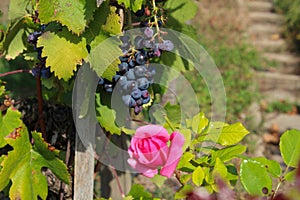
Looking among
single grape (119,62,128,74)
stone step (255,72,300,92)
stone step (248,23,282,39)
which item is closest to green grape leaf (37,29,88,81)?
single grape (119,62,128,74)

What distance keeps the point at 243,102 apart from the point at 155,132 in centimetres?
288

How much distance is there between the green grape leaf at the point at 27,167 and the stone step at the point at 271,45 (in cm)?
397

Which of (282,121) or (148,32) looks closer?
(148,32)

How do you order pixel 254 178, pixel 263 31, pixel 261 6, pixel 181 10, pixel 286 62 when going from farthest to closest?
1. pixel 261 6
2. pixel 263 31
3. pixel 286 62
4. pixel 181 10
5. pixel 254 178

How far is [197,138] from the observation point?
1.38 m

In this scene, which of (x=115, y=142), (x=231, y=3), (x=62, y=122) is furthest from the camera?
(x=231, y=3)

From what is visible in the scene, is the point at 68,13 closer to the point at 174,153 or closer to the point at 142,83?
the point at 142,83

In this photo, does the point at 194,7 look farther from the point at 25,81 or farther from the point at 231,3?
the point at 231,3

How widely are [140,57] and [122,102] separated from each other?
0.24m

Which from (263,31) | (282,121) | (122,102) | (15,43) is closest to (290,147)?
(122,102)

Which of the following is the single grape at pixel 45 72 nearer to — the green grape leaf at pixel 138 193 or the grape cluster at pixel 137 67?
the grape cluster at pixel 137 67

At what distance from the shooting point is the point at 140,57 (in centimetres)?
137

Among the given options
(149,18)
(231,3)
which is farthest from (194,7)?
(231,3)

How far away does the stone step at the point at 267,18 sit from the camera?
5.65m
